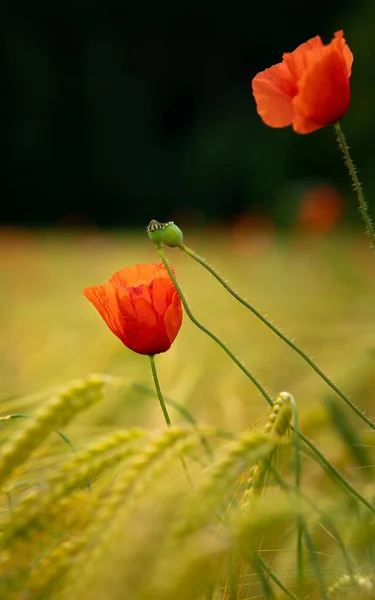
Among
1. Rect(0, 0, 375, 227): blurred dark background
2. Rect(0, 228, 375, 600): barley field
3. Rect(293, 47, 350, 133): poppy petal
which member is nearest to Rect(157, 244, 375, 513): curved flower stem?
Rect(0, 228, 375, 600): barley field

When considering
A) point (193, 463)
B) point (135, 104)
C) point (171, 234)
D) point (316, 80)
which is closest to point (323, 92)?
point (316, 80)

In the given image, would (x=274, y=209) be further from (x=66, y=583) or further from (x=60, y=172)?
(x=66, y=583)

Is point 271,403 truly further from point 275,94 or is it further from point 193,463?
point 193,463

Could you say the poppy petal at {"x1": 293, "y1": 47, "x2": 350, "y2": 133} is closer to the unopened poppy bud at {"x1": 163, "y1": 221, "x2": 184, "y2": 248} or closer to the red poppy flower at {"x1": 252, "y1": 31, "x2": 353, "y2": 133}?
the red poppy flower at {"x1": 252, "y1": 31, "x2": 353, "y2": 133}

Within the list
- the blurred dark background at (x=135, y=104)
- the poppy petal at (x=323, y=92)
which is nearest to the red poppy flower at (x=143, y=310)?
the poppy petal at (x=323, y=92)

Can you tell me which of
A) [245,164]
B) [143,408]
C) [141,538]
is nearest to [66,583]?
[141,538]

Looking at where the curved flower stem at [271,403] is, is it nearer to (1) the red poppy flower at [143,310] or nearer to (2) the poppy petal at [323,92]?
(1) the red poppy flower at [143,310]

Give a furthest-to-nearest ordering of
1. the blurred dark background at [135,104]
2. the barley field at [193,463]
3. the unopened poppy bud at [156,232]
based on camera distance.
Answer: the blurred dark background at [135,104] → the unopened poppy bud at [156,232] → the barley field at [193,463]
